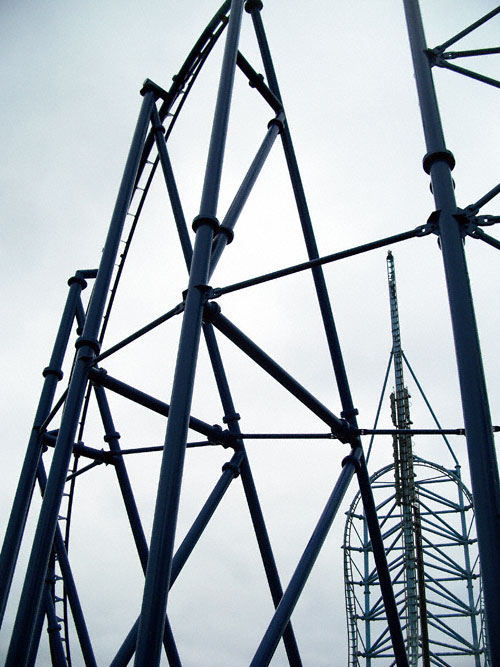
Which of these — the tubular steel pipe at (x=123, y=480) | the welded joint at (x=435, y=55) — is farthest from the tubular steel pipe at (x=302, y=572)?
the welded joint at (x=435, y=55)

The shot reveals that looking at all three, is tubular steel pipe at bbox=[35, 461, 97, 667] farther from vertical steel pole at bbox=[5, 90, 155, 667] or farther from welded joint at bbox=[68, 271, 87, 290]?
welded joint at bbox=[68, 271, 87, 290]

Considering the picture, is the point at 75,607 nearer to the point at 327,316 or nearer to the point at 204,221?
the point at 327,316

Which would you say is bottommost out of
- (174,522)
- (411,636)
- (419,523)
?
(174,522)

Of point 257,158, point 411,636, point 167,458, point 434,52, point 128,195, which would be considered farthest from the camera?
point 411,636

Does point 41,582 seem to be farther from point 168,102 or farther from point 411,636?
point 411,636

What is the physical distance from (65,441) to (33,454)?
2.37 m

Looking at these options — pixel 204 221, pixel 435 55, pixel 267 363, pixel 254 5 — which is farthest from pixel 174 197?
pixel 435 55

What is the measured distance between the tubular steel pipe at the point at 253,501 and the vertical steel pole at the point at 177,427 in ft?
6.58

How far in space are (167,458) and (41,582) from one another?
1.84 metres

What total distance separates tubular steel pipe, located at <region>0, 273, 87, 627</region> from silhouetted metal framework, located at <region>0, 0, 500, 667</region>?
1 cm

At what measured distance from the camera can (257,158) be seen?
5398 mm

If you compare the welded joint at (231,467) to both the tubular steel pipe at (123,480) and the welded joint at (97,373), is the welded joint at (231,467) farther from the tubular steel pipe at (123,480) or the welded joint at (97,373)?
the welded joint at (97,373)

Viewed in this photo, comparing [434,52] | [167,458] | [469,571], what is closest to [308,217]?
[434,52]

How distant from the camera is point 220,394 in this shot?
630 cm
